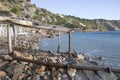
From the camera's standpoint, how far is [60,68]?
18.9 metres

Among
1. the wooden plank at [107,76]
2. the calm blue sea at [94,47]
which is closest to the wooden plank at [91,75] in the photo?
the wooden plank at [107,76]

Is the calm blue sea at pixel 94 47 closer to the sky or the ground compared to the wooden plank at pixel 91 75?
closer to the ground

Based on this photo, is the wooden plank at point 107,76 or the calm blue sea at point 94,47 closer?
the wooden plank at point 107,76

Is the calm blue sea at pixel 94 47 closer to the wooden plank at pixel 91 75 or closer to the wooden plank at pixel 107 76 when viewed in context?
the wooden plank at pixel 107 76

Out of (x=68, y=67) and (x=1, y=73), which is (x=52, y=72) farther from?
(x=1, y=73)

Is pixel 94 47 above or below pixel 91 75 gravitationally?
below

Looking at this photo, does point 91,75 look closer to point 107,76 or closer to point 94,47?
point 107,76

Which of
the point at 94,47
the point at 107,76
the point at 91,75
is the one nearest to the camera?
the point at 107,76

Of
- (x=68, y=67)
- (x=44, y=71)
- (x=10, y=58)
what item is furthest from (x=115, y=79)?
(x=10, y=58)

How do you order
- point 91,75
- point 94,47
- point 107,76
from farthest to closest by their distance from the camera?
point 94,47 < point 91,75 < point 107,76

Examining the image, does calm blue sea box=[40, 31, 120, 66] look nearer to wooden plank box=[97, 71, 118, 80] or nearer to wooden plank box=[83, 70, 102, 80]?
wooden plank box=[97, 71, 118, 80]

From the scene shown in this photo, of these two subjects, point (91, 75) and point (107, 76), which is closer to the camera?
point (107, 76)

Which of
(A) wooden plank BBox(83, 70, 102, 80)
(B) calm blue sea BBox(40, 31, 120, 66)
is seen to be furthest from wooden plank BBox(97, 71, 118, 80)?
(B) calm blue sea BBox(40, 31, 120, 66)

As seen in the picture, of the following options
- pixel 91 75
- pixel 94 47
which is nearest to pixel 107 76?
pixel 91 75
